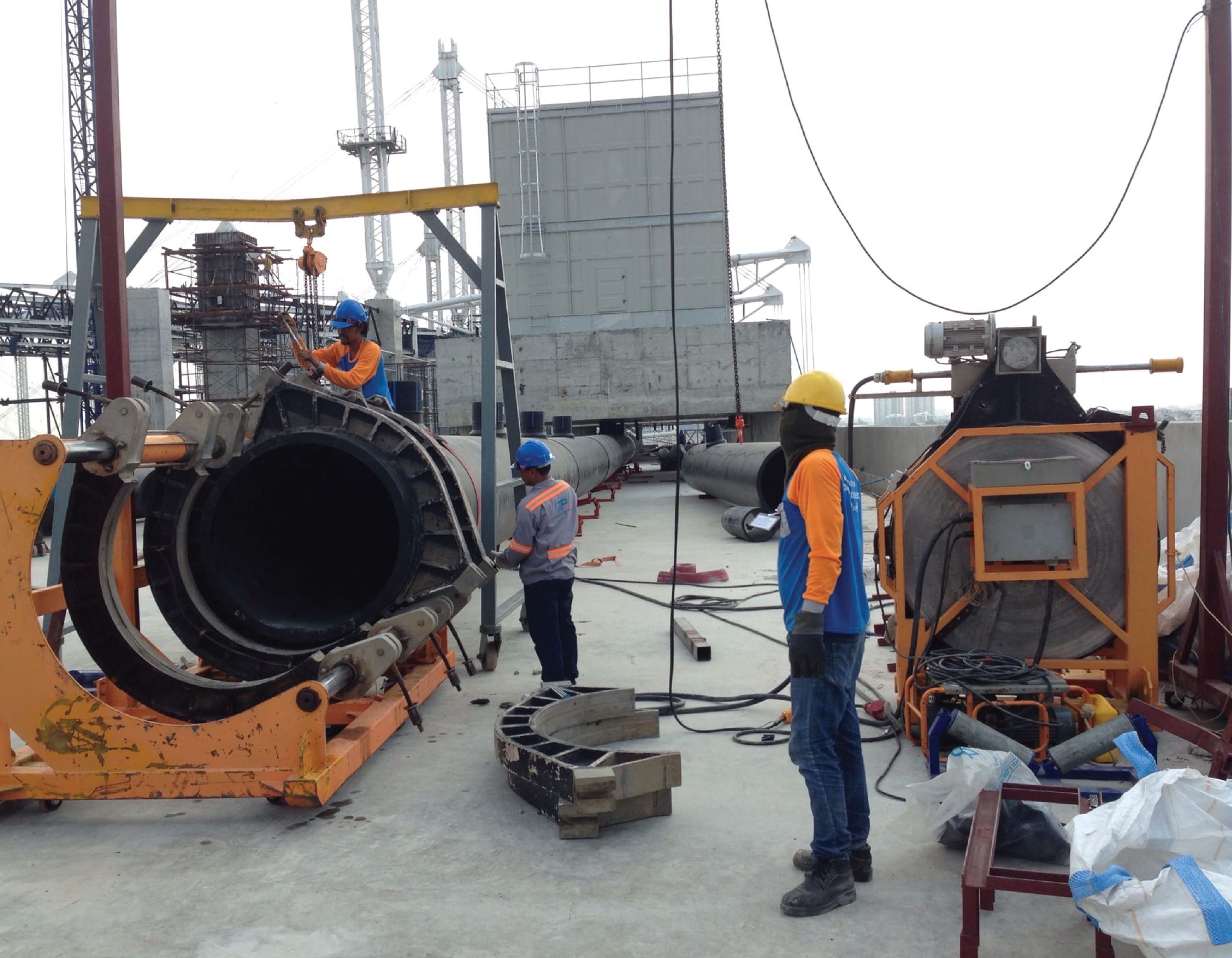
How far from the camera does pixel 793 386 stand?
344 cm

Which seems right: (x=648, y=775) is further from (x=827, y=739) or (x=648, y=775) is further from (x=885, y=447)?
(x=885, y=447)

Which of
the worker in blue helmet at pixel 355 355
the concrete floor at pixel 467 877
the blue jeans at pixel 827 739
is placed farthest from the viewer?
the worker in blue helmet at pixel 355 355

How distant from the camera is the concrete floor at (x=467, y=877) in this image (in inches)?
120

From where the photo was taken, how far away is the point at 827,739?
333cm

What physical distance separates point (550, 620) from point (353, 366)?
202cm

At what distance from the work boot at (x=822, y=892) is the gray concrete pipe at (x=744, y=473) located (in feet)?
28.4

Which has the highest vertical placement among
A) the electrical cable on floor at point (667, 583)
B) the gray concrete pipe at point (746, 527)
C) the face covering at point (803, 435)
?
the face covering at point (803, 435)

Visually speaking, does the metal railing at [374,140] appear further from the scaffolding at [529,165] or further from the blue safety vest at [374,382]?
the blue safety vest at [374,382]

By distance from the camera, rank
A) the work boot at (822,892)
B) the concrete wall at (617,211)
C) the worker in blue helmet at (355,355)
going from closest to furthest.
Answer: the work boot at (822,892) → the worker in blue helmet at (355,355) → the concrete wall at (617,211)

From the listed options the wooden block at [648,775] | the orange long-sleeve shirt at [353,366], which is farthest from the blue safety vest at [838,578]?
the orange long-sleeve shirt at [353,366]

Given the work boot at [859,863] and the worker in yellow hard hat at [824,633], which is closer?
the worker in yellow hard hat at [824,633]

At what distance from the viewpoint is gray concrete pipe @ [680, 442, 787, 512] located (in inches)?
541

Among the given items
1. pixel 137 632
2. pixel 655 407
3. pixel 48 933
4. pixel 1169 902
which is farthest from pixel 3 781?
pixel 655 407

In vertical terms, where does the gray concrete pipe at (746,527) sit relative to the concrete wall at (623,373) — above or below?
below
